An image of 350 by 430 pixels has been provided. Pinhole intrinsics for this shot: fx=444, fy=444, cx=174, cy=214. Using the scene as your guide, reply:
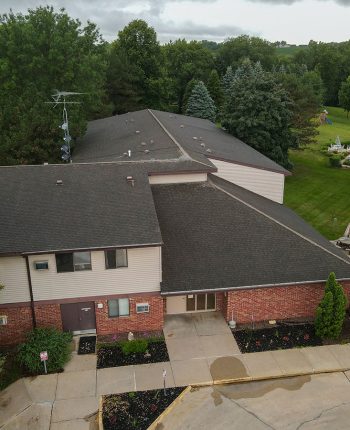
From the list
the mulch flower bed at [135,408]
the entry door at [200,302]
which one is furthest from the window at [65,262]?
the entry door at [200,302]

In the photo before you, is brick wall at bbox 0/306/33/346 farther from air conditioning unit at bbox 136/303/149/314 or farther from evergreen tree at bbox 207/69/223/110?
evergreen tree at bbox 207/69/223/110

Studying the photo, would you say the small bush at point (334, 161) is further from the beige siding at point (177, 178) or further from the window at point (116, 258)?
the window at point (116, 258)

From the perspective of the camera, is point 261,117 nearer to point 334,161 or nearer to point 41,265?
Result: point 334,161

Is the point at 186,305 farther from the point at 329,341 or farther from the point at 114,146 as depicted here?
the point at 114,146

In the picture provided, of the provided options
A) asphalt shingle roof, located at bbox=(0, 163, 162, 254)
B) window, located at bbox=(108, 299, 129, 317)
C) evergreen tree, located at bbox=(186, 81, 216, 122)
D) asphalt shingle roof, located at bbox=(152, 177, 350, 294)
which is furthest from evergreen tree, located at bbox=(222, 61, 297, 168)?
window, located at bbox=(108, 299, 129, 317)

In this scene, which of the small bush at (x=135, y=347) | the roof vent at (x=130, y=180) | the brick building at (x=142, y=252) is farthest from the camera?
the roof vent at (x=130, y=180)

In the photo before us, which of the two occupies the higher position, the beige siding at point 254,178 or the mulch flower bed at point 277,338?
→ the beige siding at point 254,178
